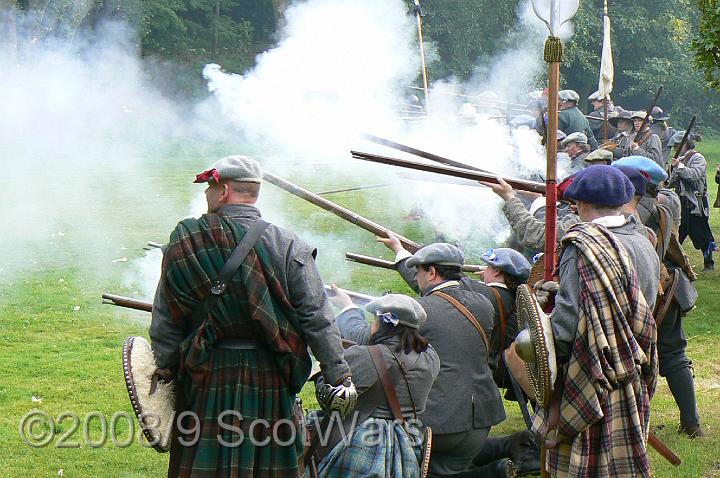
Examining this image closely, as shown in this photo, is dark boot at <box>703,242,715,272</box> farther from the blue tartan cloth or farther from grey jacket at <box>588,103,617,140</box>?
the blue tartan cloth

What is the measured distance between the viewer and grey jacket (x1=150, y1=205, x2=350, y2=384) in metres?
4.22

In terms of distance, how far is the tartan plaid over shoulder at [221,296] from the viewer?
163 inches

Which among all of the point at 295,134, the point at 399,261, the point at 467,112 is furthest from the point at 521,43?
the point at 399,261

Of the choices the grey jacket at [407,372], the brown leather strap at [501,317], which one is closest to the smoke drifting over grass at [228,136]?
the brown leather strap at [501,317]

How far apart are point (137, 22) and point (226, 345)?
1628cm

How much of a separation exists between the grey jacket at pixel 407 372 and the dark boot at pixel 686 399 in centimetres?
222

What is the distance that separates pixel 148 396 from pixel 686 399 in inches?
148

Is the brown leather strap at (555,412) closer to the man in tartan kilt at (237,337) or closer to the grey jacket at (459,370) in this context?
the man in tartan kilt at (237,337)

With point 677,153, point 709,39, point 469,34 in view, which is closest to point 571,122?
point 677,153

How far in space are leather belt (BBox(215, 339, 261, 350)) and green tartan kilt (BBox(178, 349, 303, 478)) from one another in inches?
0.7

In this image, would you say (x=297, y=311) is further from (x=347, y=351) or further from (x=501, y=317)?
(x=501, y=317)

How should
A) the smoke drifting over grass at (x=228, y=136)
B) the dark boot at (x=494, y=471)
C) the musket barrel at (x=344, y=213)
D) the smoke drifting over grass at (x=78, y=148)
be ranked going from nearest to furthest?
the dark boot at (x=494, y=471)
the musket barrel at (x=344, y=213)
the smoke drifting over grass at (x=228, y=136)
the smoke drifting over grass at (x=78, y=148)

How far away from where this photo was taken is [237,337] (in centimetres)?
424

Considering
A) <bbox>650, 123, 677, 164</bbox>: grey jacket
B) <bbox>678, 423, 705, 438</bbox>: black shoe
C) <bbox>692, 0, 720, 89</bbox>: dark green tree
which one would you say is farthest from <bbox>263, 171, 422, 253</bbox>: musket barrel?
<bbox>650, 123, 677, 164</bbox>: grey jacket
